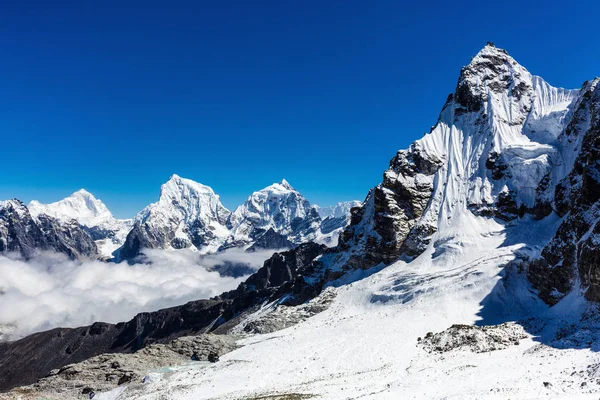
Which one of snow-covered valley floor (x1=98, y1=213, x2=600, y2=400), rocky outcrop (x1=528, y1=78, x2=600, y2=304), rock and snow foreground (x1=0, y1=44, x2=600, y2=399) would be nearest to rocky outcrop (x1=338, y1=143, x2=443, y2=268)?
rock and snow foreground (x1=0, y1=44, x2=600, y2=399)

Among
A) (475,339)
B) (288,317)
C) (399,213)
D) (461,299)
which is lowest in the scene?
(475,339)

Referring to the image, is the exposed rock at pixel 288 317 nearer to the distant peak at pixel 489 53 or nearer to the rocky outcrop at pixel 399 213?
the rocky outcrop at pixel 399 213

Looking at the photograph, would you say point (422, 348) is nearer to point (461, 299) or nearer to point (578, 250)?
point (461, 299)

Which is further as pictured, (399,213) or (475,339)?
(399,213)

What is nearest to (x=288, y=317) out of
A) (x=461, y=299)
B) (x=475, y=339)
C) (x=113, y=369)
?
(x=461, y=299)

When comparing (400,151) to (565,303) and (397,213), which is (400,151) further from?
(565,303)

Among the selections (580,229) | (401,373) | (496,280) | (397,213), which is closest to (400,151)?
(397,213)

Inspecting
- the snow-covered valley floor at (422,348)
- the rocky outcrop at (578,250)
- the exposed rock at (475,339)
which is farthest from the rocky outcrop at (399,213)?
the exposed rock at (475,339)
